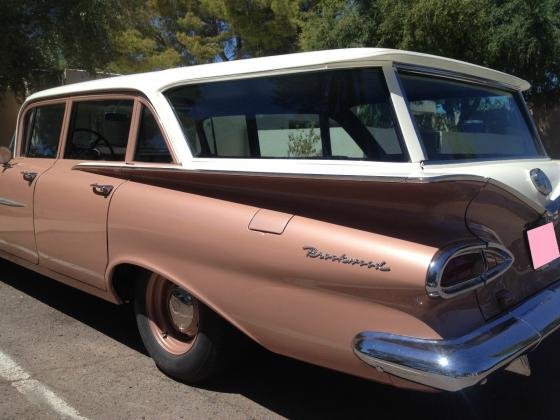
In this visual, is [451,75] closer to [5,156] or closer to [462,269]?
[462,269]

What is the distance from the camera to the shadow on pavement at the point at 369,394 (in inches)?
126

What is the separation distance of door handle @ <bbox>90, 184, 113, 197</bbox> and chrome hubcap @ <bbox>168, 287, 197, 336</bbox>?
70cm

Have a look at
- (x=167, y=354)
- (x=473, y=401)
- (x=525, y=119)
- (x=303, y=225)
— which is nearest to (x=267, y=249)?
(x=303, y=225)

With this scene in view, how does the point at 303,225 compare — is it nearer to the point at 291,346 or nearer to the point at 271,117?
the point at 291,346

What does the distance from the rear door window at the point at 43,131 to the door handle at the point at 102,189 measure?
2.94ft

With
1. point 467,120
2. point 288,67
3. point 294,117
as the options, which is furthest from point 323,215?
point 467,120

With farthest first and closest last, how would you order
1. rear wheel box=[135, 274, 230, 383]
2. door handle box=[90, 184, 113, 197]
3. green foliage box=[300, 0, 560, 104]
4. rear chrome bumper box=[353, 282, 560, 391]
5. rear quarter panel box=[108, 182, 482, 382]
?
1. green foliage box=[300, 0, 560, 104]
2. door handle box=[90, 184, 113, 197]
3. rear wheel box=[135, 274, 230, 383]
4. rear quarter panel box=[108, 182, 482, 382]
5. rear chrome bumper box=[353, 282, 560, 391]

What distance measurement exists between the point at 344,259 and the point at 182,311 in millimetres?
1317

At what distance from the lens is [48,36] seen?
501 inches

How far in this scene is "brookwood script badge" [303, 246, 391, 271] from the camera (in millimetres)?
2371

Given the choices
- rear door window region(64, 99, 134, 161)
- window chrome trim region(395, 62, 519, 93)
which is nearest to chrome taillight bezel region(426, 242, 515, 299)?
window chrome trim region(395, 62, 519, 93)

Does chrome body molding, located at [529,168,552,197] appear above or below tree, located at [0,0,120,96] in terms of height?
below

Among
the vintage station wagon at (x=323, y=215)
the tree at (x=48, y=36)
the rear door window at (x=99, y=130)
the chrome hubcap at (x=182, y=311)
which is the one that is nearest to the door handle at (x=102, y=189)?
the vintage station wagon at (x=323, y=215)

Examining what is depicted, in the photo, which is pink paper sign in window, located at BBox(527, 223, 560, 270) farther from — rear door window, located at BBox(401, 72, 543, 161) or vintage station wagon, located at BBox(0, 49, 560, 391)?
rear door window, located at BBox(401, 72, 543, 161)
